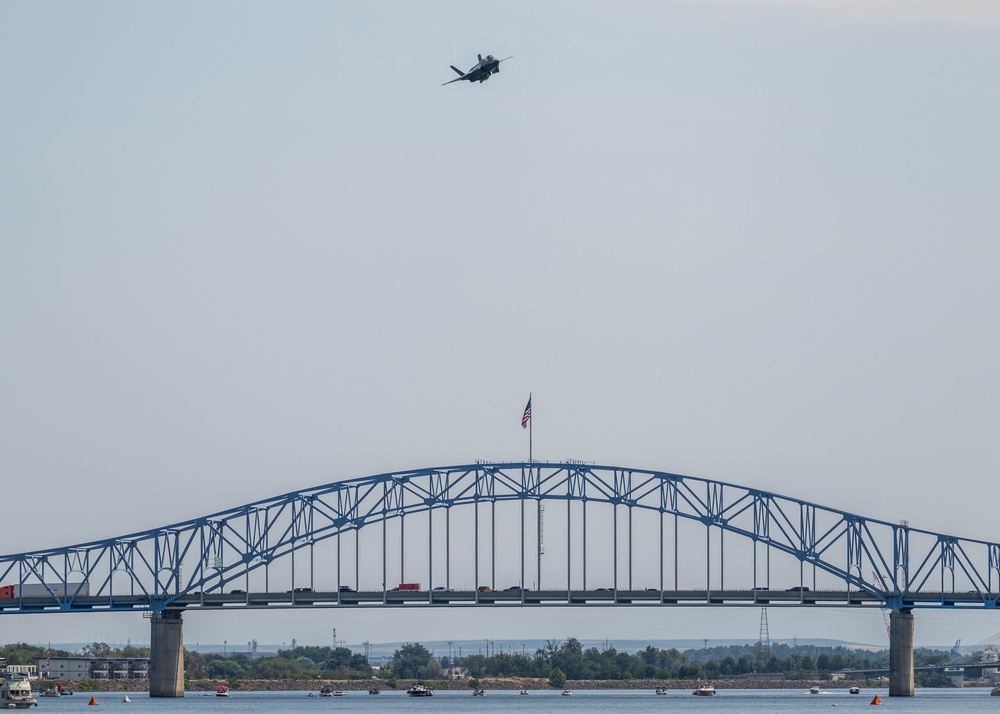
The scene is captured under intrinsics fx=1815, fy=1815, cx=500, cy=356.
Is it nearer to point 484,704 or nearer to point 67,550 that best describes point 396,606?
point 484,704

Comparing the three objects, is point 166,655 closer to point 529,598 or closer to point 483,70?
Result: point 529,598

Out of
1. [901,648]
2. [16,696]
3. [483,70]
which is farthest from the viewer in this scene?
[901,648]

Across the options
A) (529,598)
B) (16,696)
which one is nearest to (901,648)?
(529,598)

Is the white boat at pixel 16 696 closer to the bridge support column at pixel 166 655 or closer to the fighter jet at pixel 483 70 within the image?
the bridge support column at pixel 166 655

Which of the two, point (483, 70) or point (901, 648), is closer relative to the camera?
point (483, 70)

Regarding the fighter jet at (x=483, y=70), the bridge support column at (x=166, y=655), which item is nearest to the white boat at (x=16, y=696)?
the bridge support column at (x=166, y=655)

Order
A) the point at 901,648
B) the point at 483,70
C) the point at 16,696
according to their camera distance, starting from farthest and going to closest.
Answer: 1. the point at 901,648
2. the point at 16,696
3. the point at 483,70
